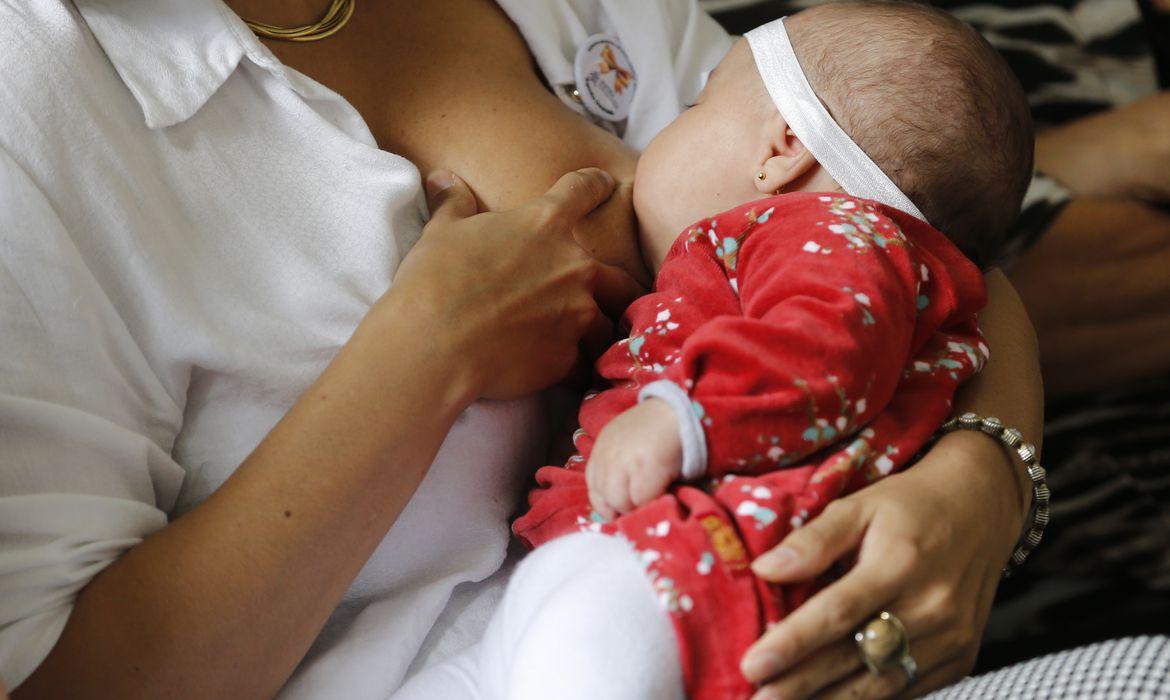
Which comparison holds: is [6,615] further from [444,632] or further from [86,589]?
[444,632]

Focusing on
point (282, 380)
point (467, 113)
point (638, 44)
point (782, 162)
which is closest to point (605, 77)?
point (638, 44)

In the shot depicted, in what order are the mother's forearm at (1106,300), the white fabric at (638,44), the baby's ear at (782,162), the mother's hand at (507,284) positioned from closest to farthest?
the mother's hand at (507,284), the baby's ear at (782,162), the white fabric at (638,44), the mother's forearm at (1106,300)

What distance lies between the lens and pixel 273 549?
809mm

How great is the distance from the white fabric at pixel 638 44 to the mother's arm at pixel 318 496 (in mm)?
378

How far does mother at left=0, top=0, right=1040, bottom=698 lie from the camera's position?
2.51ft

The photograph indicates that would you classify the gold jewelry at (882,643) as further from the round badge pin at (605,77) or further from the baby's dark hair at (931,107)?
the round badge pin at (605,77)

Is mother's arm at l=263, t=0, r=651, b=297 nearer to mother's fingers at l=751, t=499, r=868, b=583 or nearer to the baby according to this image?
the baby

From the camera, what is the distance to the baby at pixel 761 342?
0.76 meters

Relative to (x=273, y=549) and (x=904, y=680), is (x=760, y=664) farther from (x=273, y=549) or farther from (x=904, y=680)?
(x=273, y=549)

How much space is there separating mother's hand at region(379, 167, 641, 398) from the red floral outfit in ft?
0.32

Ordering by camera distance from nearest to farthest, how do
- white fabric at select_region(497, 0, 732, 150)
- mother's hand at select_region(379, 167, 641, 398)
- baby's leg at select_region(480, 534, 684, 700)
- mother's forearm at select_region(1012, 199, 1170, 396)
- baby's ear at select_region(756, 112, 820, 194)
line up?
baby's leg at select_region(480, 534, 684, 700)
mother's hand at select_region(379, 167, 641, 398)
baby's ear at select_region(756, 112, 820, 194)
white fabric at select_region(497, 0, 732, 150)
mother's forearm at select_region(1012, 199, 1170, 396)

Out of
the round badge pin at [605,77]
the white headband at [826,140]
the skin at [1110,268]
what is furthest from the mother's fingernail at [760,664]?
the skin at [1110,268]

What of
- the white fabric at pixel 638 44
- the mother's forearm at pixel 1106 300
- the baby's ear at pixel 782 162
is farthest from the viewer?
the mother's forearm at pixel 1106 300

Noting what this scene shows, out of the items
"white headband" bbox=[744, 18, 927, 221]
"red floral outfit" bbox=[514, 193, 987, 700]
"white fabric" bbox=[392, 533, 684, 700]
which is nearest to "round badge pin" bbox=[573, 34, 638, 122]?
"white headband" bbox=[744, 18, 927, 221]
